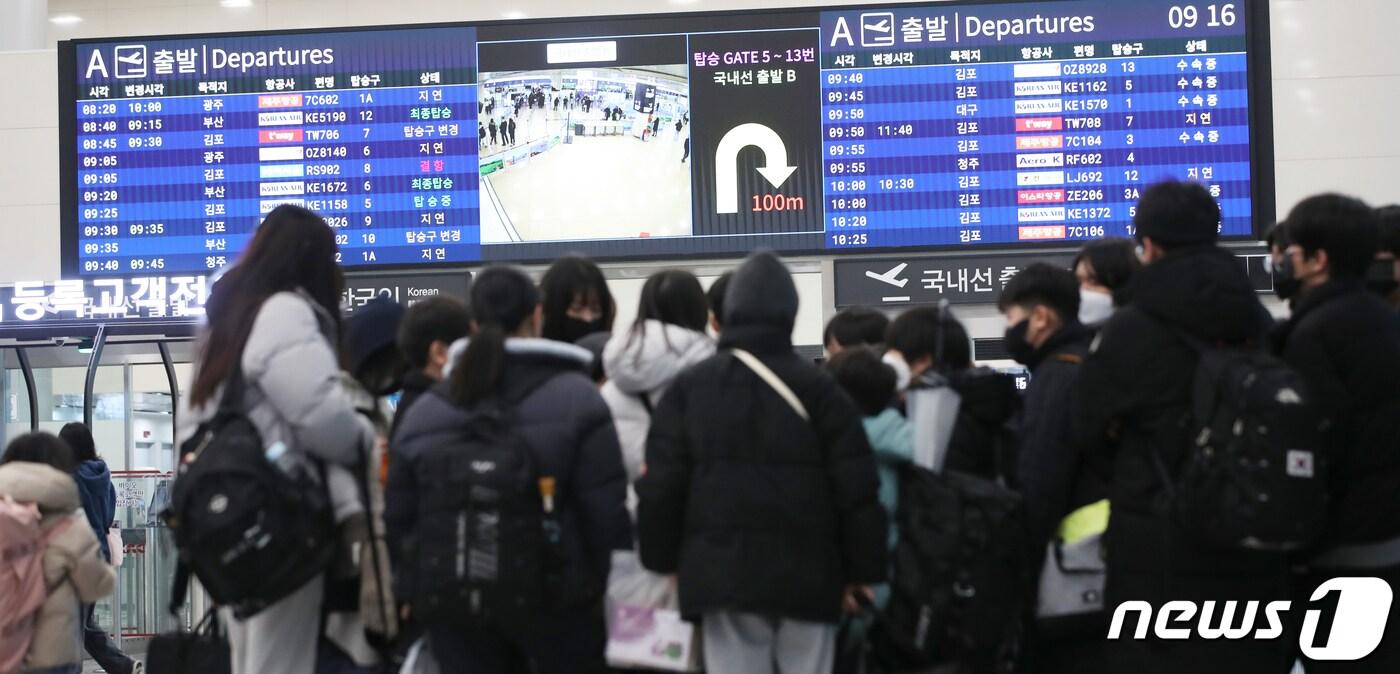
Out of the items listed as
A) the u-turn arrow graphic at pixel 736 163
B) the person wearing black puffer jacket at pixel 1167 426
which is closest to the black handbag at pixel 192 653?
the person wearing black puffer jacket at pixel 1167 426

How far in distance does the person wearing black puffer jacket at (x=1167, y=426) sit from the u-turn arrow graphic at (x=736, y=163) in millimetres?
5399

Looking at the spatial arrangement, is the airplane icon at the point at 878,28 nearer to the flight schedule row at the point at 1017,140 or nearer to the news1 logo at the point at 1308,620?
the flight schedule row at the point at 1017,140

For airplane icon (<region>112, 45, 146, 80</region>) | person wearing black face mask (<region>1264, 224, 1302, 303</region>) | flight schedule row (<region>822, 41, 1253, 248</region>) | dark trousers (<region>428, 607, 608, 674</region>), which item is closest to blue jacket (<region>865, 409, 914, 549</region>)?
dark trousers (<region>428, 607, 608, 674</region>)

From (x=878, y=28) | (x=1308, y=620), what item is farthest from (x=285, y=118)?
(x=1308, y=620)

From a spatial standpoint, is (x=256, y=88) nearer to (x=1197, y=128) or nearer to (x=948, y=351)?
(x=1197, y=128)

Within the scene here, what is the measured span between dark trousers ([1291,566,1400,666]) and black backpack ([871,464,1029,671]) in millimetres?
714

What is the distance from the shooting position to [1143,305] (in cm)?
398

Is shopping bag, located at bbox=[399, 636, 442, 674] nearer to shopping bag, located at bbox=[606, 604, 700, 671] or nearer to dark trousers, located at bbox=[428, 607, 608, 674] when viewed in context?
dark trousers, located at bbox=[428, 607, 608, 674]

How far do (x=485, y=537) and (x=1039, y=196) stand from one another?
6200 millimetres

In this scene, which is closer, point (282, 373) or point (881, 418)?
point (282, 373)

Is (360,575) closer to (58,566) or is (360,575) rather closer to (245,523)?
(245,523)

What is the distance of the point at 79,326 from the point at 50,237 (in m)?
2.13

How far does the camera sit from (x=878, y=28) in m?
9.49

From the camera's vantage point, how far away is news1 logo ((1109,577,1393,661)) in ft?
12.6
